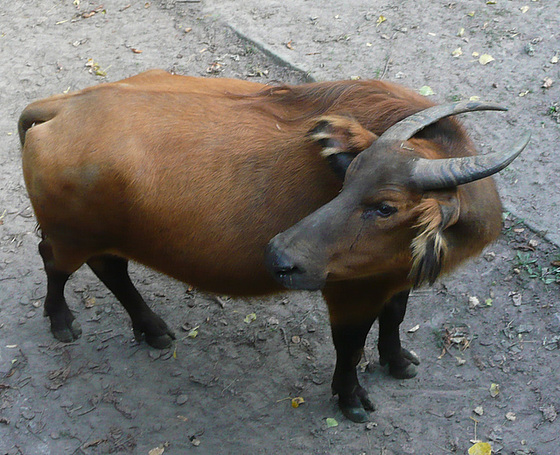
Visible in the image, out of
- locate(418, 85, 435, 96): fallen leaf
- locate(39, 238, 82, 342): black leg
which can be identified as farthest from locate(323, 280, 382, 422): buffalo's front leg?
locate(418, 85, 435, 96): fallen leaf

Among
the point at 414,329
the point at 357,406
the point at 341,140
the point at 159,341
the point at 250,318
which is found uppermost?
the point at 341,140

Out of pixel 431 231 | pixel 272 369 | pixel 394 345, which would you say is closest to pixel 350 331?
pixel 394 345

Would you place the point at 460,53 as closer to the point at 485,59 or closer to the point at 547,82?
the point at 485,59

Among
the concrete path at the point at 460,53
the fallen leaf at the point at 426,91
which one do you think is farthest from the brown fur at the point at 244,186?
the fallen leaf at the point at 426,91

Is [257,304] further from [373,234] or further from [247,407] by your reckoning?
[373,234]

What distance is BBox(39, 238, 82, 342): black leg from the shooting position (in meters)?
4.93

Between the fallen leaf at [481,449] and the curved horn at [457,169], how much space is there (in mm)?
2178

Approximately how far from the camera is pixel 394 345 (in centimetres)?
465

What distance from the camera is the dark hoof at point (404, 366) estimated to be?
471cm

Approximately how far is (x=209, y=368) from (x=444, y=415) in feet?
6.14

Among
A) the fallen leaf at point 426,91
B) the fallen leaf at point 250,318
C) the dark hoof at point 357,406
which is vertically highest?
the fallen leaf at point 426,91

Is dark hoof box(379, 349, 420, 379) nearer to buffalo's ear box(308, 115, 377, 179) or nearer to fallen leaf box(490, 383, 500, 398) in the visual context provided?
fallen leaf box(490, 383, 500, 398)

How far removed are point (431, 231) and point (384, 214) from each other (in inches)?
10.1

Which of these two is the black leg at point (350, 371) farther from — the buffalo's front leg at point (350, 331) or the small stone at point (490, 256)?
the small stone at point (490, 256)
